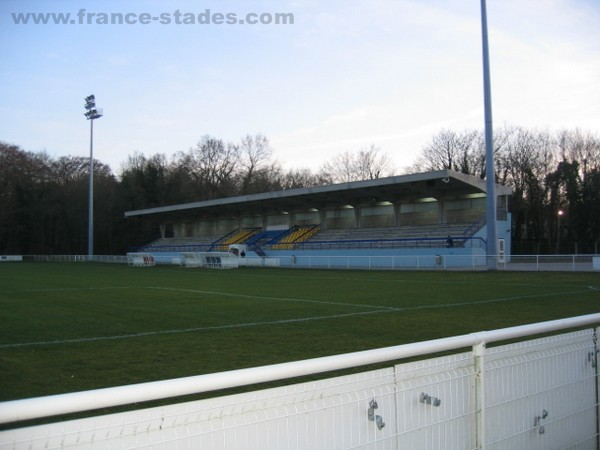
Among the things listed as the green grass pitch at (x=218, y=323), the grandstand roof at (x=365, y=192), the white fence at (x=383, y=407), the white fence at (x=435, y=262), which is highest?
the grandstand roof at (x=365, y=192)

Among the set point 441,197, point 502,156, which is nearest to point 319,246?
point 441,197

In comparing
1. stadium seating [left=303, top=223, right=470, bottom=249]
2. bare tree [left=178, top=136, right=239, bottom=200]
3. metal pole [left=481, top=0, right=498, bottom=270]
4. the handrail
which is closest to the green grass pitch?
the handrail

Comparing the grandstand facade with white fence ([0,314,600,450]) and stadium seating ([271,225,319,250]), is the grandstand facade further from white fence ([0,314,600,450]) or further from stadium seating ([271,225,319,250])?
white fence ([0,314,600,450])

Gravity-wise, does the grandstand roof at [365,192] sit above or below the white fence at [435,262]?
above

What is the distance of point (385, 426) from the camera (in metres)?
3.05

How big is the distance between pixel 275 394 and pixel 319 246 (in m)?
44.3

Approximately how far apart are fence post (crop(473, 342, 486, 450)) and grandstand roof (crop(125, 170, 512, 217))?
113ft

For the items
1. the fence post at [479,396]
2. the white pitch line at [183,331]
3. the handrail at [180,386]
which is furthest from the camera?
the white pitch line at [183,331]

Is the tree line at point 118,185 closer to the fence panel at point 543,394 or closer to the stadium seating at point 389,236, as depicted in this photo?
the stadium seating at point 389,236

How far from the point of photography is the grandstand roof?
38938 millimetres

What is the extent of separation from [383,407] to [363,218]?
4714cm

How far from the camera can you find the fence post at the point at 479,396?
139 inches

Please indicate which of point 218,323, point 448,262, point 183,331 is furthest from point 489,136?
point 183,331

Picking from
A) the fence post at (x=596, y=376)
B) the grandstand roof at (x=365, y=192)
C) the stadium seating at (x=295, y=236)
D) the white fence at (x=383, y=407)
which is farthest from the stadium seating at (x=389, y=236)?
the white fence at (x=383, y=407)
